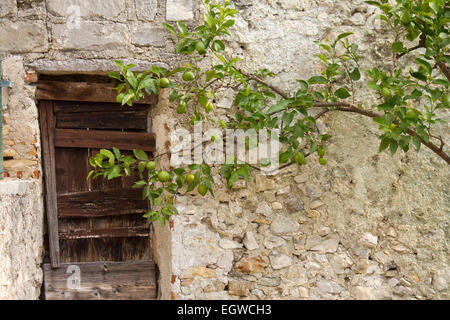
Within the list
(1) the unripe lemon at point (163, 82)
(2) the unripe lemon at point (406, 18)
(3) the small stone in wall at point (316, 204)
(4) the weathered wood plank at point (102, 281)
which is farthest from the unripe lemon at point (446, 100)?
(4) the weathered wood plank at point (102, 281)

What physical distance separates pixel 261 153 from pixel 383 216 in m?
0.86

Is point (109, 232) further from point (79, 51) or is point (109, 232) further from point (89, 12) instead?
point (89, 12)

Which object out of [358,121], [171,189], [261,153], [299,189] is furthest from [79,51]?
[358,121]

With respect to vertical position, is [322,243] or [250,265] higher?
[322,243]

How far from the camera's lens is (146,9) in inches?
112

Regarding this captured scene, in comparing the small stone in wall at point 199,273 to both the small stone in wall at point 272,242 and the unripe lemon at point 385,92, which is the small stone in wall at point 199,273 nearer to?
the small stone in wall at point 272,242

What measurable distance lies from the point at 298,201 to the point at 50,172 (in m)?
1.57

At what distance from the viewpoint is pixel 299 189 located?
2910mm

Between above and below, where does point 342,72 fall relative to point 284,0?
below

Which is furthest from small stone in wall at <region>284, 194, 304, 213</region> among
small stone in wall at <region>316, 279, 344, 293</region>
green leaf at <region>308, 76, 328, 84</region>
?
green leaf at <region>308, 76, 328, 84</region>

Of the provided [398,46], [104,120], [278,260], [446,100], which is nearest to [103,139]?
[104,120]

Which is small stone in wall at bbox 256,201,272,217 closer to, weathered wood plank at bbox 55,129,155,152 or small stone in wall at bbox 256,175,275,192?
small stone in wall at bbox 256,175,275,192

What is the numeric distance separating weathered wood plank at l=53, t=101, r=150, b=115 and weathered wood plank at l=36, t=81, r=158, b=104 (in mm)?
41

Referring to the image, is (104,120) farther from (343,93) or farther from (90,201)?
(343,93)
